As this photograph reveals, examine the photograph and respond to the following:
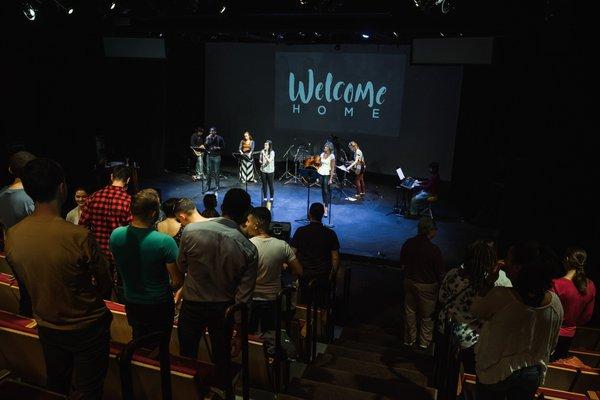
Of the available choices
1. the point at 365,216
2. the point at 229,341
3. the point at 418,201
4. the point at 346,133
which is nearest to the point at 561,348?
the point at 229,341

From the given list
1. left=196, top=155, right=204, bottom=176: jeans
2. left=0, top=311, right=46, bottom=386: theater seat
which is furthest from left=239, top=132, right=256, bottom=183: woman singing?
left=0, top=311, right=46, bottom=386: theater seat

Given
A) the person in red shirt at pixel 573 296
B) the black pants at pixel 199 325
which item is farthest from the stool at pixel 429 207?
the black pants at pixel 199 325

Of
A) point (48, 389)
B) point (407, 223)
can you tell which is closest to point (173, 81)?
point (407, 223)

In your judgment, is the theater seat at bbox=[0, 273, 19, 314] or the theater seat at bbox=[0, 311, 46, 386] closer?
the theater seat at bbox=[0, 311, 46, 386]

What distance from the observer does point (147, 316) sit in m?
2.97

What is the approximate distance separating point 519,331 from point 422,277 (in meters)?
2.47

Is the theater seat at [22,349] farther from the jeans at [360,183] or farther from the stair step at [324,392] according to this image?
the jeans at [360,183]

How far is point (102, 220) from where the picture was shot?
4.39m

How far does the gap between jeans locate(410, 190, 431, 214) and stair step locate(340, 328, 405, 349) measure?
5.03 metres

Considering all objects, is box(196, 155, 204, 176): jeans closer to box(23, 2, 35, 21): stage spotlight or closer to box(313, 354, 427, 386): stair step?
box(23, 2, 35, 21): stage spotlight

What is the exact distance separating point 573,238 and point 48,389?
20.5 feet

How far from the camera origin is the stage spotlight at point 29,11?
7.43 metres

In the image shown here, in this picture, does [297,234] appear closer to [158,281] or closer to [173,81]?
[158,281]

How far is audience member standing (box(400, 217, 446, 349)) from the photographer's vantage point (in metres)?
4.84
